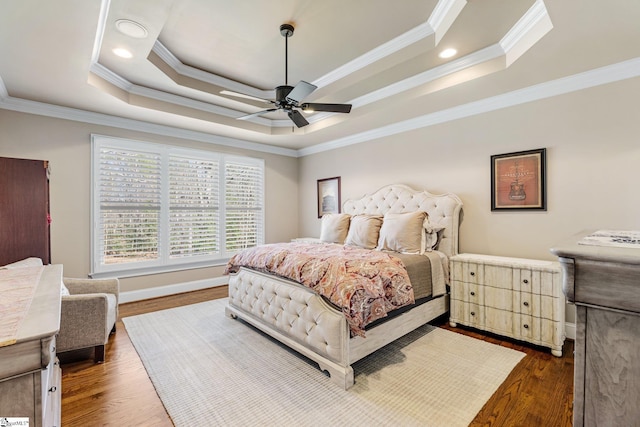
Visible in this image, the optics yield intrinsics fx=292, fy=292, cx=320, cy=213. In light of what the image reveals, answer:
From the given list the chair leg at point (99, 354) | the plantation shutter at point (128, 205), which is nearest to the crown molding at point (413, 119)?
the plantation shutter at point (128, 205)

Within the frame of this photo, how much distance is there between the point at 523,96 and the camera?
3.18 m

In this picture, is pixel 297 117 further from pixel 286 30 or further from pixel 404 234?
pixel 404 234

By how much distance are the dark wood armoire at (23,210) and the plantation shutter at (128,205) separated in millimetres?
1186

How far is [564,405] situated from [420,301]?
1256 millimetres

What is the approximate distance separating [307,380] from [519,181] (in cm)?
300

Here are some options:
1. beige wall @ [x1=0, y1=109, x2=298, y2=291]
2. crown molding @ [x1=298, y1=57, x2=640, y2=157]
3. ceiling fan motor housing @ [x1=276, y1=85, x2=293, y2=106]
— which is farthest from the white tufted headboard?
beige wall @ [x1=0, y1=109, x2=298, y2=291]

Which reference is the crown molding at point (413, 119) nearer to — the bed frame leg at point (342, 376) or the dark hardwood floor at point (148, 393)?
the dark hardwood floor at point (148, 393)

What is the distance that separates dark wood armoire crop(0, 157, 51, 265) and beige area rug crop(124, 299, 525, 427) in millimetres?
1254

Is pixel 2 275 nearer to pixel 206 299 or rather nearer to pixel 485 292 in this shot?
pixel 206 299

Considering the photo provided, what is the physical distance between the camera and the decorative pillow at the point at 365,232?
12.4 ft

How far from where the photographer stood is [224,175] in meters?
5.19

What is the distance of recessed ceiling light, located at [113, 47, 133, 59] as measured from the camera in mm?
2695

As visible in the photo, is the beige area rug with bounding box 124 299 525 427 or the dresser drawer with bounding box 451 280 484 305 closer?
the beige area rug with bounding box 124 299 525 427

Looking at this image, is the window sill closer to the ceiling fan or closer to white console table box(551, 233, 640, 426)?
the ceiling fan
